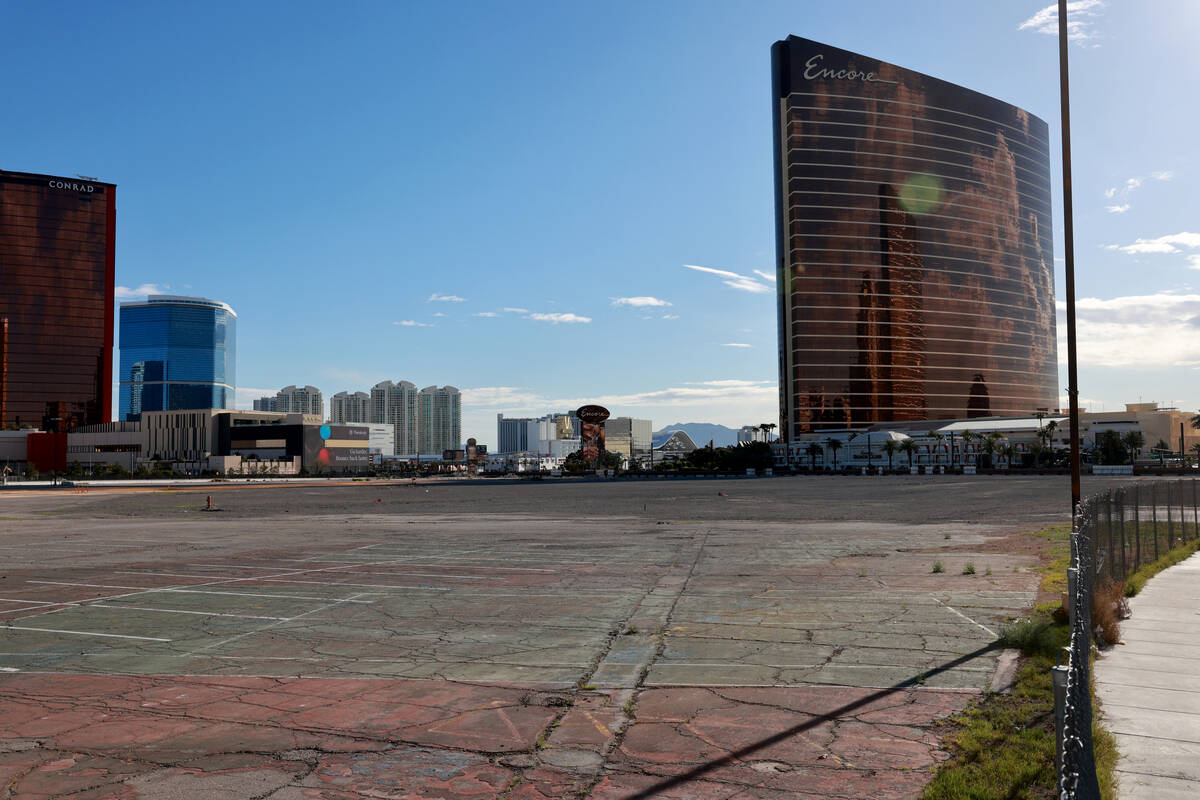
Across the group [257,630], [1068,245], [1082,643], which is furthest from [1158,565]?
[257,630]

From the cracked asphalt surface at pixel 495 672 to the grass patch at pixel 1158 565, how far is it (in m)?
1.74

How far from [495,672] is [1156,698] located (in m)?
6.84

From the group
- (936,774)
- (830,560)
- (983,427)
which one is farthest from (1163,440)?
(936,774)

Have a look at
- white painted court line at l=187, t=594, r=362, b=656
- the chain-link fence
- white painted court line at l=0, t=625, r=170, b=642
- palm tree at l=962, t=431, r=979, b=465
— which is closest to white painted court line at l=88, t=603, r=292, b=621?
white painted court line at l=187, t=594, r=362, b=656

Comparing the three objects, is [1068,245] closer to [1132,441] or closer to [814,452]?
[1132,441]

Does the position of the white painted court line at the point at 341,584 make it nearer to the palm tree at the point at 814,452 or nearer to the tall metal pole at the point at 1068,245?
the tall metal pole at the point at 1068,245

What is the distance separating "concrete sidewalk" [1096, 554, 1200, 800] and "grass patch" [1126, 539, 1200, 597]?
1070 mm

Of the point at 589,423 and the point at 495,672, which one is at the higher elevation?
the point at 589,423

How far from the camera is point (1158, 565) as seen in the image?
1764 centimetres

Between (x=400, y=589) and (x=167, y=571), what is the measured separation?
6.91m

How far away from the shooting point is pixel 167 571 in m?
18.9

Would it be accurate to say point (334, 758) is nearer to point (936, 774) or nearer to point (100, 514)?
point (936, 774)

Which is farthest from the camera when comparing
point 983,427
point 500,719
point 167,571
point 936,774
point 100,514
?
point 983,427

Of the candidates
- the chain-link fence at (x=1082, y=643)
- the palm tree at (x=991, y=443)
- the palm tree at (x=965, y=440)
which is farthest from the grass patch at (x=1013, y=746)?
the palm tree at (x=965, y=440)
